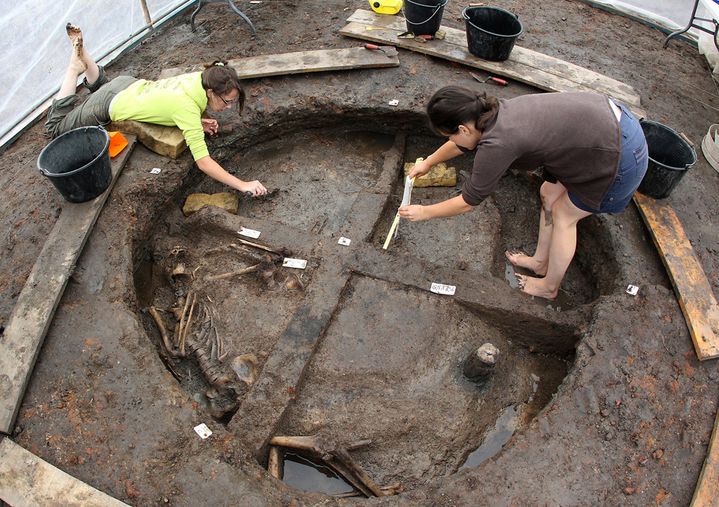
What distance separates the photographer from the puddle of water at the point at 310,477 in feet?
10.2

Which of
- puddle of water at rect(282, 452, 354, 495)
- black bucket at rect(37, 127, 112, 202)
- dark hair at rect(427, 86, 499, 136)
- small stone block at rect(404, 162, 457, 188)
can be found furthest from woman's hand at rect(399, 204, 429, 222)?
black bucket at rect(37, 127, 112, 202)

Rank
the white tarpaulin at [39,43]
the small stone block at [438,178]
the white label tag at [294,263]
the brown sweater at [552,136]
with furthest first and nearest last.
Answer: the white tarpaulin at [39,43]
the small stone block at [438,178]
the white label tag at [294,263]
the brown sweater at [552,136]

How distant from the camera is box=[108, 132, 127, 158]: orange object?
417 cm

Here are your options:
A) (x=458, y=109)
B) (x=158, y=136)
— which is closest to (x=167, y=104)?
(x=158, y=136)

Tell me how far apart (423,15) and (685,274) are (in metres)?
3.43

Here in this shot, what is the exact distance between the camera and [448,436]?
10.8 feet

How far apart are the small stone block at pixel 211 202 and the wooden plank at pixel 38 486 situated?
2228mm

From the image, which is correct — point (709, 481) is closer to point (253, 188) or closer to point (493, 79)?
point (253, 188)

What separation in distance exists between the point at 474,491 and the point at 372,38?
14.7 feet

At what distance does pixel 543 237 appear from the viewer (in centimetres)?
390

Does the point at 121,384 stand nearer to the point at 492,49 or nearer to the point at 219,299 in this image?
the point at 219,299

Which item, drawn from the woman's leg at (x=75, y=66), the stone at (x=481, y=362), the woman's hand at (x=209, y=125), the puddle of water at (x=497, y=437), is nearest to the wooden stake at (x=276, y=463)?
the puddle of water at (x=497, y=437)

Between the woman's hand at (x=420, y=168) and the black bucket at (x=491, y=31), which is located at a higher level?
the black bucket at (x=491, y=31)

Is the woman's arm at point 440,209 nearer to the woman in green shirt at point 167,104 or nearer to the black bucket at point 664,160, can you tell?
the woman in green shirt at point 167,104
